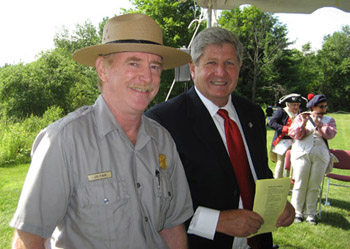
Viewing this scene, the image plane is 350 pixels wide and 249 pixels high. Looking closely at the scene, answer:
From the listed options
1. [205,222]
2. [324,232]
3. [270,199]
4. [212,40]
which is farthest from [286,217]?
[324,232]

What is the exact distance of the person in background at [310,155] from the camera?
18.8 feet

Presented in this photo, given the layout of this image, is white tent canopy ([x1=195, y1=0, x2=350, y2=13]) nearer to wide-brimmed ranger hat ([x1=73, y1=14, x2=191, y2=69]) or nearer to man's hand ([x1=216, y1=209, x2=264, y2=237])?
wide-brimmed ranger hat ([x1=73, y1=14, x2=191, y2=69])

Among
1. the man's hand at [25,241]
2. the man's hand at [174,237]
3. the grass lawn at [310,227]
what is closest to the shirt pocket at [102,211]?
the man's hand at [25,241]

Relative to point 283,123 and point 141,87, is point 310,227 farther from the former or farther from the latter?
point 141,87

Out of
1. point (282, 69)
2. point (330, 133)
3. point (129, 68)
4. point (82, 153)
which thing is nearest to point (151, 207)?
point (82, 153)

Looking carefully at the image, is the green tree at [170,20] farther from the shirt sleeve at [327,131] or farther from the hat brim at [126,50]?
the hat brim at [126,50]

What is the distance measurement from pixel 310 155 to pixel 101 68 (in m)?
5.09

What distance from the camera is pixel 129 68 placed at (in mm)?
1776

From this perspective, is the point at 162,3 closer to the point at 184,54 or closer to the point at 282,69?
the point at 282,69

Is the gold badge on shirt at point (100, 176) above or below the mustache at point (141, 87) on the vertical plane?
below

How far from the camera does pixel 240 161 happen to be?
7.98ft

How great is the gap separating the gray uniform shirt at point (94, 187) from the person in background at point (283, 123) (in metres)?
5.57

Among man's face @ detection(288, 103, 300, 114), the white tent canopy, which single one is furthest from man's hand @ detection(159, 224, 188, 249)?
man's face @ detection(288, 103, 300, 114)

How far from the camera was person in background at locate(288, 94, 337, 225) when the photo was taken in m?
5.74
